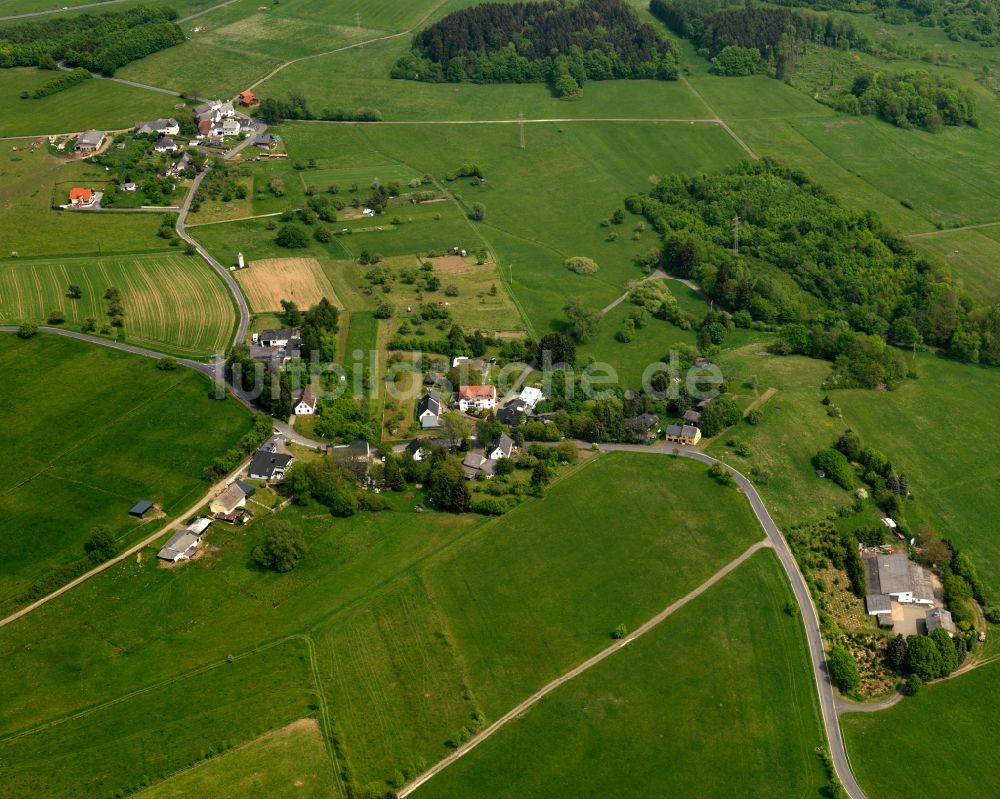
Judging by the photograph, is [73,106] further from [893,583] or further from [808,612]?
[893,583]

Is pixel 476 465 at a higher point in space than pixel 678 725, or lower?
higher

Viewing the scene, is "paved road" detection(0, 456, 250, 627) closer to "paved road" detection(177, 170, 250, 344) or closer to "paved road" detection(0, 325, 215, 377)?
"paved road" detection(0, 325, 215, 377)

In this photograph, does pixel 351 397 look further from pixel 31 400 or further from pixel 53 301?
pixel 53 301

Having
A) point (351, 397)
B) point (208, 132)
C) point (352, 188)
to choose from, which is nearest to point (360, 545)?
point (351, 397)

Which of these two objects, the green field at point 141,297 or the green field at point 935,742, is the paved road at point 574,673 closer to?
the green field at point 935,742

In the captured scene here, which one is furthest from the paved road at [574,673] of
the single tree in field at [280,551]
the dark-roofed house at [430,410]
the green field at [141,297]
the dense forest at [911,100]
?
the dense forest at [911,100]

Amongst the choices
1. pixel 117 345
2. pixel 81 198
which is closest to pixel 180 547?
pixel 117 345
